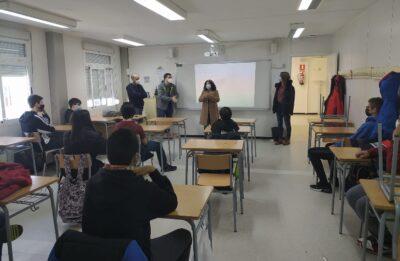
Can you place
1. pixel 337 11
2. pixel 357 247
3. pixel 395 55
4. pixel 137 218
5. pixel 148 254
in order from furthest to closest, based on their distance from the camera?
pixel 337 11 → pixel 395 55 → pixel 357 247 → pixel 148 254 → pixel 137 218

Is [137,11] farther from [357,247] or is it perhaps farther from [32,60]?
[357,247]

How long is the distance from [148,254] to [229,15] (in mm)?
4218

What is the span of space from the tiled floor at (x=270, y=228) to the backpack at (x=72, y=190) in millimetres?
280

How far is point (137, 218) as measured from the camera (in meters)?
1.40

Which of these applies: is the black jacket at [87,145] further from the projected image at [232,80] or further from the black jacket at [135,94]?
the projected image at [232,80]

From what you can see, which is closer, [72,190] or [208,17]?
[72,190]

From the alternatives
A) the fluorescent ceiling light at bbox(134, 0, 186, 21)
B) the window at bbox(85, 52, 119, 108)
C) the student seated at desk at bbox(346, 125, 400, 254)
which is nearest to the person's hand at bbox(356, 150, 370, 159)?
the student seated at desk at bbox(346, 125, 400, 254)

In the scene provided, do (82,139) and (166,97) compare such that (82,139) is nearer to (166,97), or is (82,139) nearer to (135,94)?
(135,94)

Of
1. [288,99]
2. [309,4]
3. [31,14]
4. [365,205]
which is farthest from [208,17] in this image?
[365,205]

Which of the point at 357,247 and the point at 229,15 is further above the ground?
the point at 229,15

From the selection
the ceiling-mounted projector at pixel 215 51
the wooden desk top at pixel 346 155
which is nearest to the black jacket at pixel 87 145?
the wooden desk top at pixel 346 155

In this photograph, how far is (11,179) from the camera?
224 centimetres

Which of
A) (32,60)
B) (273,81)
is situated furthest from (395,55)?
(32,60)

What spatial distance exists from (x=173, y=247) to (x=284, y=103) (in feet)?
19.5
